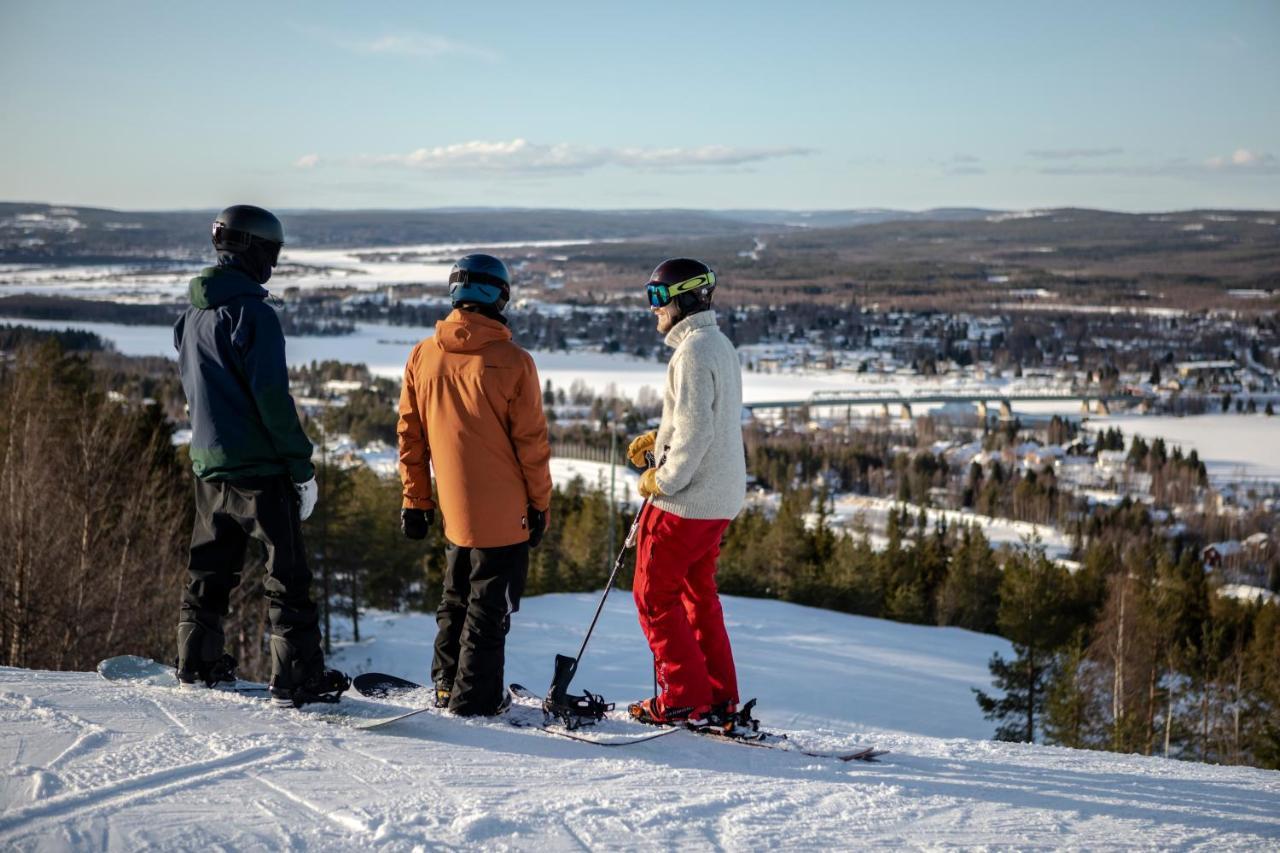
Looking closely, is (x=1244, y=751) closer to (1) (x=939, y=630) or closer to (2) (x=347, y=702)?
(1) (x=939, y=630)

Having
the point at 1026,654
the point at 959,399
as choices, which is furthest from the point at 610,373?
the point at 1026,654

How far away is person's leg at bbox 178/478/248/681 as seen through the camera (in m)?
3.87

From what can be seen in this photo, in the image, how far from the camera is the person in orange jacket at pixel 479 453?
3775 millimetres

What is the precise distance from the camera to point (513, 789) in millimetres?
3258

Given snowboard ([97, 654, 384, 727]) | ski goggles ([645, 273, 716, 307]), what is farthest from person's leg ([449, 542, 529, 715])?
ski goggles ([645, 273, 716, 307])

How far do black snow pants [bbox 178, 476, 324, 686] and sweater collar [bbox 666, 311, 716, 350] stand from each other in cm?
164

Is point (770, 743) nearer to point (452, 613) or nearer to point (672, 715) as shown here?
point (672, 715)

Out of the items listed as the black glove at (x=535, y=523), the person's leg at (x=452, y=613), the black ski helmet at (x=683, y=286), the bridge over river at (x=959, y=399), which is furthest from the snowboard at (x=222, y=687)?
the bridge over river at (x=959, y=399)

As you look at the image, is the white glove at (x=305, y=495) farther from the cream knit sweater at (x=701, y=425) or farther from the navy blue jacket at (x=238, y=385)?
the cream knit sweater at (x=701, y=425)

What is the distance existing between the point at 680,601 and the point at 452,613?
0.97 meters

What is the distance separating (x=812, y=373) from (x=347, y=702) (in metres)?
101

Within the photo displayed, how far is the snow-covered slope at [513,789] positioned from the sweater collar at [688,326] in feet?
5.36

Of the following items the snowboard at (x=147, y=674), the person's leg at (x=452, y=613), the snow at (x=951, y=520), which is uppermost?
the person's leg at (x=452, y=613)

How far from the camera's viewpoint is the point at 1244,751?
601 inches
